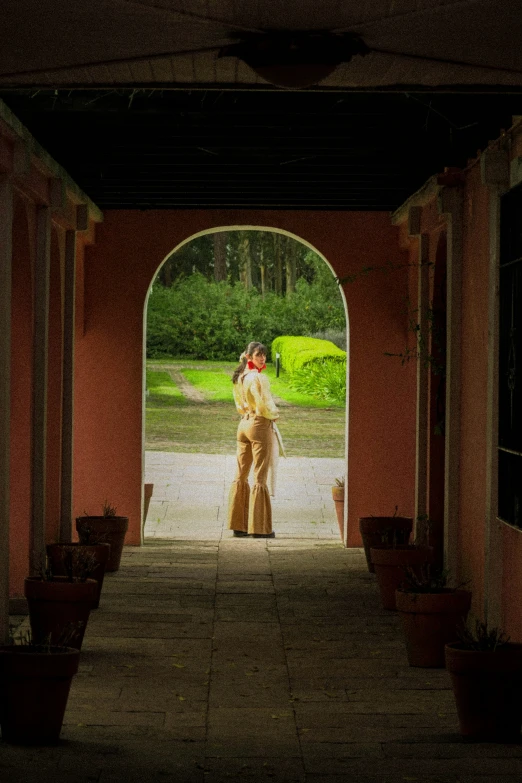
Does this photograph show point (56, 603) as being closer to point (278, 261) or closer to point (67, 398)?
point (67, 398)

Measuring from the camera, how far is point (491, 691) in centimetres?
472

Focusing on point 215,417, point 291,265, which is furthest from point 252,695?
point 291,265

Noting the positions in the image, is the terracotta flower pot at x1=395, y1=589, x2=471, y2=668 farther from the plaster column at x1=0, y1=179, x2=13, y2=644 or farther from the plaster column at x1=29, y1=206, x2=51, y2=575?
the plaster column at x1=29, y1=206, x2=51, y2=575

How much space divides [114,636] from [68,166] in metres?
3.12

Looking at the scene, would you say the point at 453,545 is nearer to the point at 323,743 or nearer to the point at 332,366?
the point at 323,743

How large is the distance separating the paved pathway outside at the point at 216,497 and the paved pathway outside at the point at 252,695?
2486 mm

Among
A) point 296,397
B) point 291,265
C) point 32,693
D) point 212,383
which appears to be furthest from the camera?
point 291,265

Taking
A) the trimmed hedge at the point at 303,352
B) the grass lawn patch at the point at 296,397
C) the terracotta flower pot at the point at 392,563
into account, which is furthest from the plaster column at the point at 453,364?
the trimmed hedge at the point at 303,352

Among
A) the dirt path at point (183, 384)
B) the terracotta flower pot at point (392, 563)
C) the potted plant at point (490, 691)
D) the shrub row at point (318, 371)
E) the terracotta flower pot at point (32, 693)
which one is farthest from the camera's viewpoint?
the shrub row at point (318, 371)

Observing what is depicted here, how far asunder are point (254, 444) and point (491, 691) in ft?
20.3

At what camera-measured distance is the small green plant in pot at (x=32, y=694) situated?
15.0ft

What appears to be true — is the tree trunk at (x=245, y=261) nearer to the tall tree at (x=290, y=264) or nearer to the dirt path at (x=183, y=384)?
the tall tree at (x=290, y=264)

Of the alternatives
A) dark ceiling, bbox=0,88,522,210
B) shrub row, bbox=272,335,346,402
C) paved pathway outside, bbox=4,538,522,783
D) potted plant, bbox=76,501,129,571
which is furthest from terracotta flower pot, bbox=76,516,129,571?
shrub row, bbox=272,335,346,402

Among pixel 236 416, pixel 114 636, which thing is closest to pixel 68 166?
pixel 114 636
